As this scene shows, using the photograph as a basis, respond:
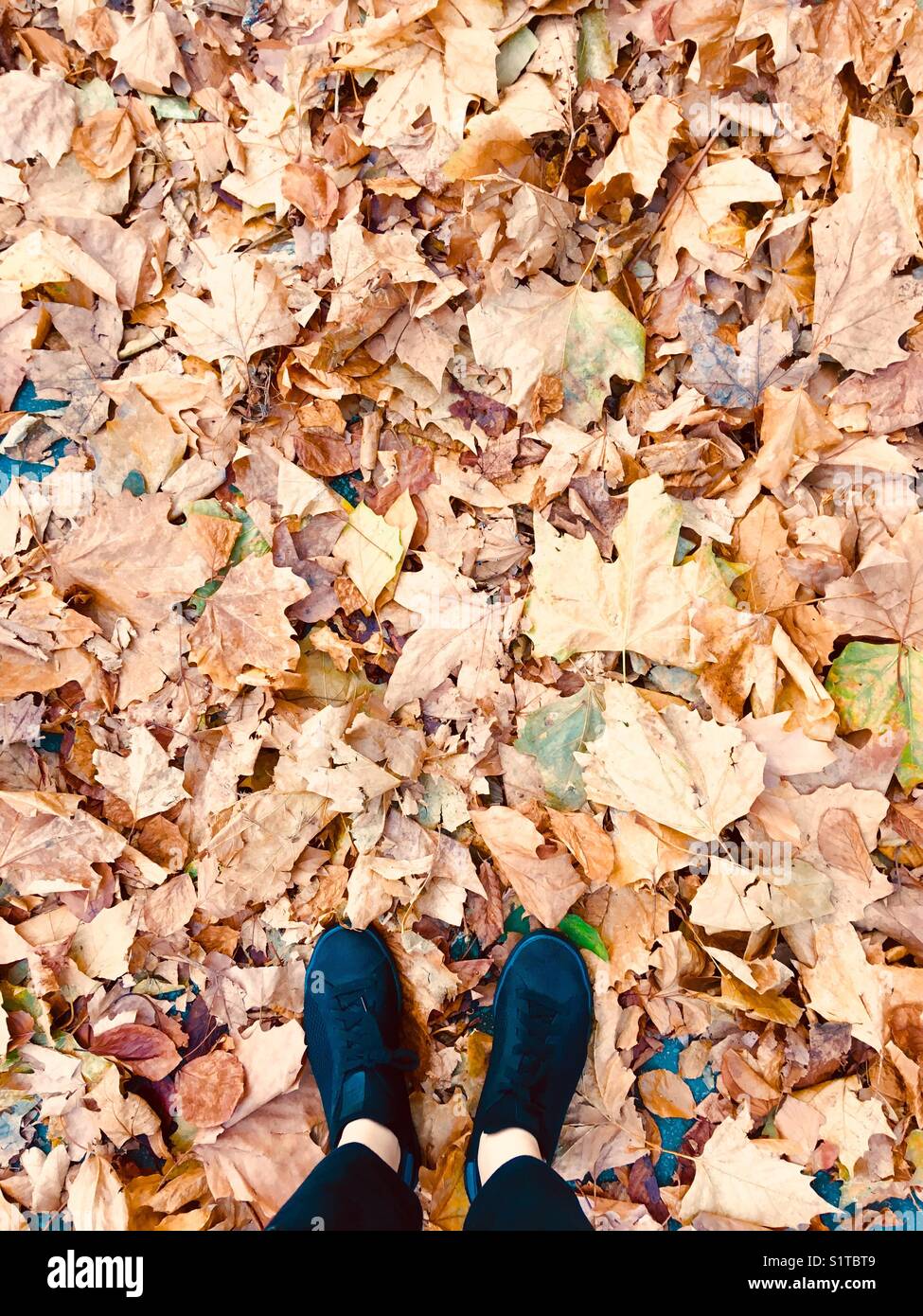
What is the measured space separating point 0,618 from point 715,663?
1395 mm

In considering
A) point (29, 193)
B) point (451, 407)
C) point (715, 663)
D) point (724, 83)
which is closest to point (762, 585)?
point (715, 663)

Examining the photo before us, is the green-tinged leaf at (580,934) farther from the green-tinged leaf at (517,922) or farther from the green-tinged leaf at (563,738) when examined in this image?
the green-tinged leaf at (563,738)

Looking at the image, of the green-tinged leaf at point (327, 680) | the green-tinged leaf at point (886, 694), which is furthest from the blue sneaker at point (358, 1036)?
the green-tinged leaf at point (886, 694)

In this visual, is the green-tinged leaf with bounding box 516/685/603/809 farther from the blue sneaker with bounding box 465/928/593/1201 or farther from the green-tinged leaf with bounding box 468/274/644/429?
the green-tinged leaf with bounding box 468/274/644/429

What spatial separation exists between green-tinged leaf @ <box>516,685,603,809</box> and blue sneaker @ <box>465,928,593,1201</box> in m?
0.29

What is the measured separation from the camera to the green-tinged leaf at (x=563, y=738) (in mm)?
1564

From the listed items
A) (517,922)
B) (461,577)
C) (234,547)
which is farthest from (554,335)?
(517,922)

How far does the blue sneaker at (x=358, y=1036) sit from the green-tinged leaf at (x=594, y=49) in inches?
67.0

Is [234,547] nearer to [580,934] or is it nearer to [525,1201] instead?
[580,934]

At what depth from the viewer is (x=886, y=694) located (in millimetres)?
1499

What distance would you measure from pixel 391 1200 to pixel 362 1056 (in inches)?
9.8

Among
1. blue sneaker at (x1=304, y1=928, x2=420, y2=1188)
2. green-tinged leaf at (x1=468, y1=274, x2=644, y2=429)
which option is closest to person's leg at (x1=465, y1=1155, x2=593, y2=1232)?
blue sneaker at (x1=304, y1=928, x2=420, y2=1188)

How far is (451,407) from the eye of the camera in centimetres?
162
